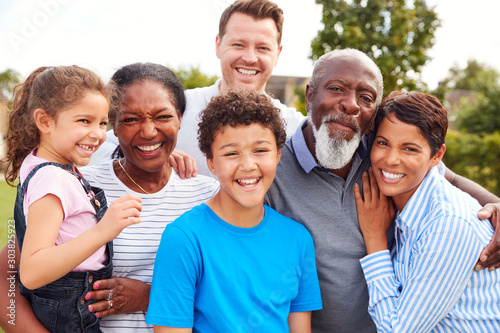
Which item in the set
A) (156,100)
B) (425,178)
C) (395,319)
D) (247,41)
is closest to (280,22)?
(247,41)

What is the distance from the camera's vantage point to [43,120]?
7.09ft

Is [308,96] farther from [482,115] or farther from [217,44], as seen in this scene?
[482,115]

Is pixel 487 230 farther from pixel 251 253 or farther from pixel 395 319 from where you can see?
pixel 251 253

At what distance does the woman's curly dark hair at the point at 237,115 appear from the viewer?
2.28 metres

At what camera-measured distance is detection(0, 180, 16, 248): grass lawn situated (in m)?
8.91

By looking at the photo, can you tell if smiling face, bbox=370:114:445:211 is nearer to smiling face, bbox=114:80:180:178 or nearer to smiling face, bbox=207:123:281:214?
smiling face, bbox=207:123:281:214

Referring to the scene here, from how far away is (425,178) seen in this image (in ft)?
8.61

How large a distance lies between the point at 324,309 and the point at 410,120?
1.28 metres

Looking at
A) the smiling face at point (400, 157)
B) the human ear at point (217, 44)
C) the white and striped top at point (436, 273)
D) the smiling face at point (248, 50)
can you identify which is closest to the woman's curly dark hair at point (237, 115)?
the smiling face at point (400, 157)

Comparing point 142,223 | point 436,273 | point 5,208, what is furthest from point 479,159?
point 5,208

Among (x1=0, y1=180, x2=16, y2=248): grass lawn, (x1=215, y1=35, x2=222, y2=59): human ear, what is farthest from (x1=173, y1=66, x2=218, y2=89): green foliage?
(x1=215, y1=35, x2=222, y2=59): human ear

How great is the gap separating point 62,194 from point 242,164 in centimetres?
89

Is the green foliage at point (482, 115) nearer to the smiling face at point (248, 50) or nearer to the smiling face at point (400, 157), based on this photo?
the smiling face at point (248, 50)

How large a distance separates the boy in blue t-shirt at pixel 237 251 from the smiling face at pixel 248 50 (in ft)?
4.85
